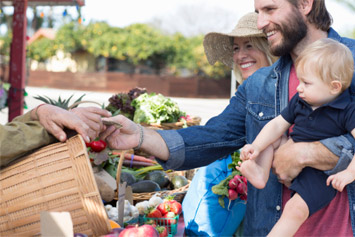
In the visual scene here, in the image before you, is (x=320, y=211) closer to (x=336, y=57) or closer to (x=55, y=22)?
(x=336, y=57)

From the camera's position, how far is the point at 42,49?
114 ft

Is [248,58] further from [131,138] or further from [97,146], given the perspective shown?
[131,138]

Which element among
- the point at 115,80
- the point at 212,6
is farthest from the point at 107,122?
the point at 212,6

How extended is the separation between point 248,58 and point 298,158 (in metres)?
1.81

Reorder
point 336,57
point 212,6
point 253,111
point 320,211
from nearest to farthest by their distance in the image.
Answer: point 336,57, point 320,211, point 253,111, point 212,6

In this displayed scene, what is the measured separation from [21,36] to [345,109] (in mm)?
5399

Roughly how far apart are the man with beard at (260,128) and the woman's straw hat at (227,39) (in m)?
1.07

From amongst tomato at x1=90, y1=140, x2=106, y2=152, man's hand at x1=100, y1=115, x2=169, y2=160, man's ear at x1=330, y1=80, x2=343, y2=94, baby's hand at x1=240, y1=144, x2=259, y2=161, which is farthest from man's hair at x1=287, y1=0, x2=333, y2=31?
tomato at x1=90, y1=140, x2=106, y2=152

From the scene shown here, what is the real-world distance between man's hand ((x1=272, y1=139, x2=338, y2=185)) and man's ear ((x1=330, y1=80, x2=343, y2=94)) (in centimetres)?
25

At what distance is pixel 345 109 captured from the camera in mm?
1907

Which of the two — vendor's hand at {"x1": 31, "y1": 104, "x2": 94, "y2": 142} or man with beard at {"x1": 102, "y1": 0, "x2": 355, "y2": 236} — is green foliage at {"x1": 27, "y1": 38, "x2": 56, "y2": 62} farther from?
vendor's hand at {"x1": 31, "y1": 104, "x2": 94, "y2": 142}

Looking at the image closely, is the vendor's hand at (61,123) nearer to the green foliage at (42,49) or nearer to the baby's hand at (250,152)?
the baby's hand at (250,152)

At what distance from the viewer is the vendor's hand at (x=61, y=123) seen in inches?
73.1

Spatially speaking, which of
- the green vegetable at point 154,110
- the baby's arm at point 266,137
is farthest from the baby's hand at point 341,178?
the green vegetable at point 154,110
